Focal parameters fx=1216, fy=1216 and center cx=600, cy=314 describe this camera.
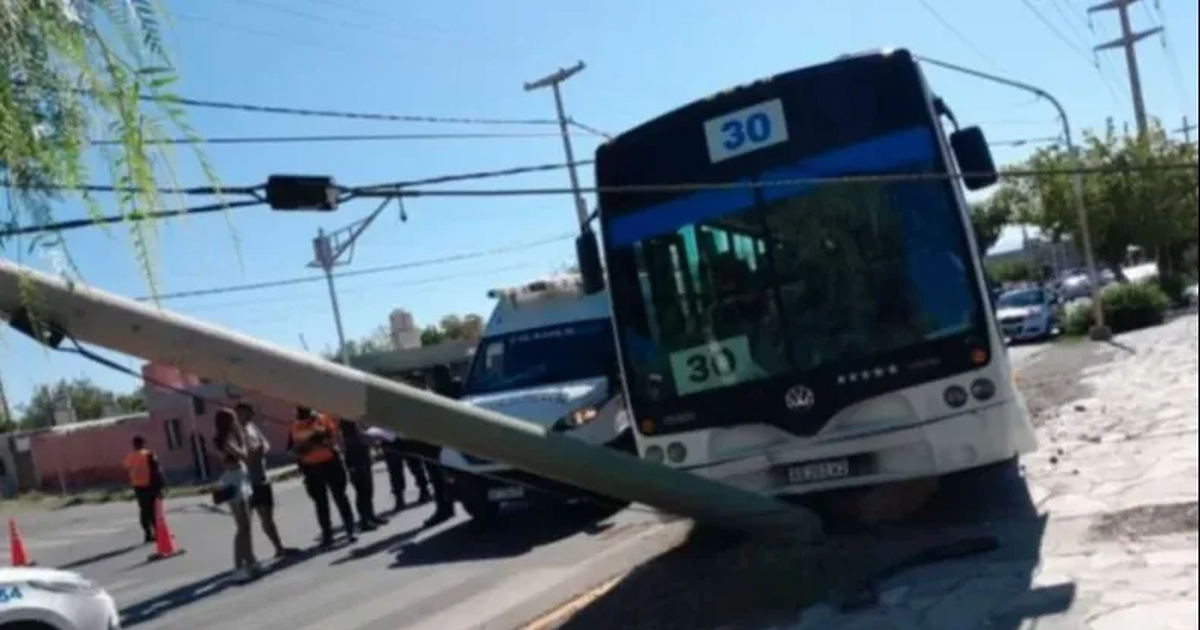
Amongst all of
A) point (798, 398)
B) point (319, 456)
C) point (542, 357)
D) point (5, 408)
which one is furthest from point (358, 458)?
point (5, 408)

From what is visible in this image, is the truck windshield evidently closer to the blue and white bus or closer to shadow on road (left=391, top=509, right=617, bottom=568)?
shadow on road (left=391, top=509, right=617, bottom=568)

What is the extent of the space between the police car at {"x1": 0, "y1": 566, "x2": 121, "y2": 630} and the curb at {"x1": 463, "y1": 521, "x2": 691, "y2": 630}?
242 centimetres

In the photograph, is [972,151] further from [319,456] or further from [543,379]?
[319,456]

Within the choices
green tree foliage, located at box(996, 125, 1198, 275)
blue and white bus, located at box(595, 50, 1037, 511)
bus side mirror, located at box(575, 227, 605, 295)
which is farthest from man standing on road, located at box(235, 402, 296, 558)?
green tree foliage, located at box(996, 125, 1198, 275)

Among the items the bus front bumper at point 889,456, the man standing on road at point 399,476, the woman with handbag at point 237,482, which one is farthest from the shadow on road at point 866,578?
the man standing on road at point 399,476

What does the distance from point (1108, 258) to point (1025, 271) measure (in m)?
13.2

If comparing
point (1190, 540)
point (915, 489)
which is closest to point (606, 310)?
point (915, 489)

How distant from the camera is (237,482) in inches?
469

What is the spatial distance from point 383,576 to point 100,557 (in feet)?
28.7

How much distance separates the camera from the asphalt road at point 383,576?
9.27 metres

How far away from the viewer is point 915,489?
837 cm

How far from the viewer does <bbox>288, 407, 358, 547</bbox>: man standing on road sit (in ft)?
42.4

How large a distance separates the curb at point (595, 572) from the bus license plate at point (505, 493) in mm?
1679

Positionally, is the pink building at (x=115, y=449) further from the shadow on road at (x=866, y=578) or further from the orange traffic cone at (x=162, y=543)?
the shadow on road at (x=866, y=578)
